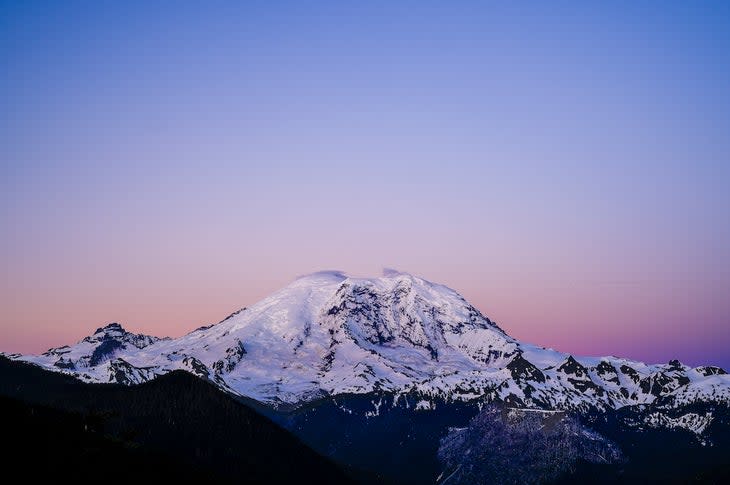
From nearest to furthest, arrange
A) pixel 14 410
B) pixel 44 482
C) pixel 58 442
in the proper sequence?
pixel 44 482 < pixel 58 442 < pixel 14 410

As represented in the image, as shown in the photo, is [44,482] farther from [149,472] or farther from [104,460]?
[149,472]

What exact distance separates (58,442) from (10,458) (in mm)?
14876

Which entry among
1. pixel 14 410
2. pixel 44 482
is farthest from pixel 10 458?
pixel 14 410

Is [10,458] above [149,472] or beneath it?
above

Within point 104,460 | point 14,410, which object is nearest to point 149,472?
point 104,460

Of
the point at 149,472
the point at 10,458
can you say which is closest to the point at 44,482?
the point at 10,458

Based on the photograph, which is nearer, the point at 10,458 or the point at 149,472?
the point at 10,458

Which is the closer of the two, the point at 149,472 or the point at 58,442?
the point at 58,442

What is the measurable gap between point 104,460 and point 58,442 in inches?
435

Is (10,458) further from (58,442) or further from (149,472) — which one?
(149,472)

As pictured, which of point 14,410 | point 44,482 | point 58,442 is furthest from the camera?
point 14,410

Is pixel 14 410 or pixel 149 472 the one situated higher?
pixel 14 410

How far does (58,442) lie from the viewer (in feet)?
600

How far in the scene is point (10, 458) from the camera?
169m
